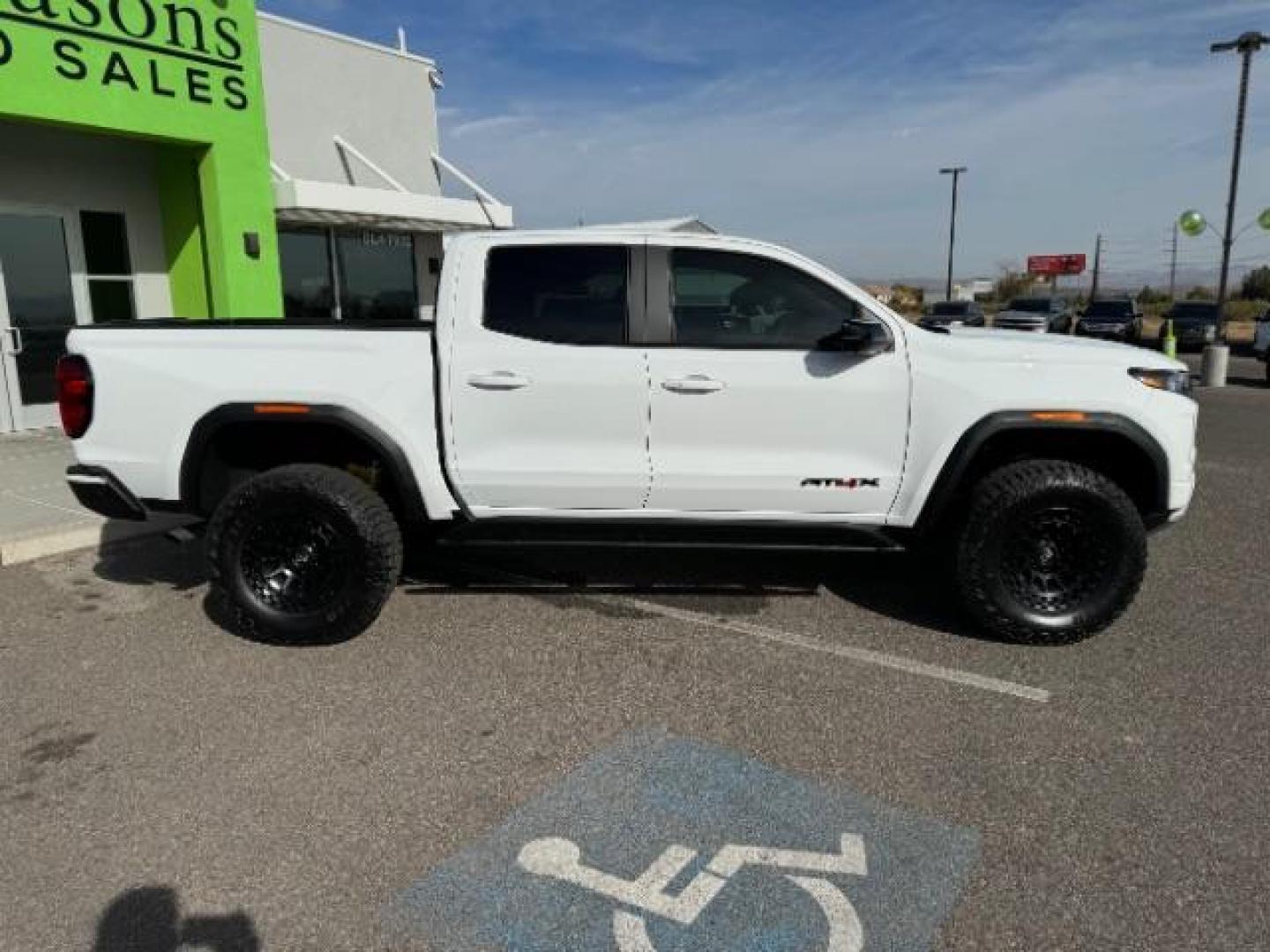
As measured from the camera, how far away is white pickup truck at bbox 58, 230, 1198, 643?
4172mm

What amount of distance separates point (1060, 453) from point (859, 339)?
129 centimetres

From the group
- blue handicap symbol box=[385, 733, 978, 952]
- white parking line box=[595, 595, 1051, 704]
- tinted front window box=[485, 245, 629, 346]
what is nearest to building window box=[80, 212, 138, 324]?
tinted front window box=[485, 245, 629, 346]

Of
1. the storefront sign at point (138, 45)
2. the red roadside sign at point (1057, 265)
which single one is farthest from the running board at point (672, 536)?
the red roadside sign at point (1057, 265)

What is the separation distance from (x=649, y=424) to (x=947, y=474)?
4.64 ft

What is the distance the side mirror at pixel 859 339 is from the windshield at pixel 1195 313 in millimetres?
30790

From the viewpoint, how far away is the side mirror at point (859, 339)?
402 centimetres

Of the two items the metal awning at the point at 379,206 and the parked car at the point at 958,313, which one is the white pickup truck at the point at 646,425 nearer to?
the metal awning at the point at 379,206

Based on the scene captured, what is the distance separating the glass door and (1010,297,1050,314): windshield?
2833cm

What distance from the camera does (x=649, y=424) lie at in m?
4.22

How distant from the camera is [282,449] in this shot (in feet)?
15.2

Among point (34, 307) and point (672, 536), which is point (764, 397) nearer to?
point (672, 536)

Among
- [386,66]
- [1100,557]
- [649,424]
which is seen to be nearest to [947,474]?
[1100,557]

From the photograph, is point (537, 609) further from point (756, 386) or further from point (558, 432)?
point (756, 386)

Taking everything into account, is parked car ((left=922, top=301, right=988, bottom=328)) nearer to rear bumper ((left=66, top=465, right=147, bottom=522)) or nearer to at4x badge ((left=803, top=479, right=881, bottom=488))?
at4x badge ((left=803, top=479, right=881, bottom=488))
